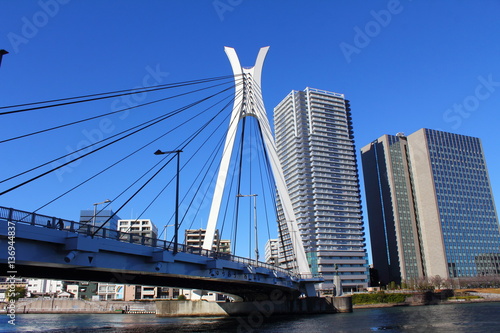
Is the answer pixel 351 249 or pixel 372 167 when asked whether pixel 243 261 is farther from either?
pixel 372 167

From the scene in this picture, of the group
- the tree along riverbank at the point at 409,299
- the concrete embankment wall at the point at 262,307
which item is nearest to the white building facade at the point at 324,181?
the tree along riverbank at the point at 409,299

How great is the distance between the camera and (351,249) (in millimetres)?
133375

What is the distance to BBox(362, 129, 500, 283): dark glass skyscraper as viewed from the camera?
144 metres

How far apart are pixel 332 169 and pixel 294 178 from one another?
13230 millimetres

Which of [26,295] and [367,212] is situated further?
[367,212]

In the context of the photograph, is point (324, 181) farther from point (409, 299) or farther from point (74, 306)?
point (74, 306)

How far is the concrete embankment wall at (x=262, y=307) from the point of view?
5625cm

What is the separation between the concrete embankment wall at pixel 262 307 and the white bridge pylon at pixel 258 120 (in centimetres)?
569

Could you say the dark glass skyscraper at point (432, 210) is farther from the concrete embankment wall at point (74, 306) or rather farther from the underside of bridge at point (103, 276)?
the underside of bridge at point (103, 276)

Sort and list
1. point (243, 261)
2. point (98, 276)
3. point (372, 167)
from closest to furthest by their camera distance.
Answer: point (98, 276), point (243, 261), point (372, 167)

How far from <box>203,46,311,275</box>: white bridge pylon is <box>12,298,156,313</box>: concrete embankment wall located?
5547cm

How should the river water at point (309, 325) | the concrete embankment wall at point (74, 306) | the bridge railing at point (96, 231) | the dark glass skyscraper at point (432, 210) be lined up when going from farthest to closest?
the dark glass skyscraper at point (432, 210), the concrete embankment wall at point (74, 306), the river water at point (309, 325), the bridge railing at point (96, 231)

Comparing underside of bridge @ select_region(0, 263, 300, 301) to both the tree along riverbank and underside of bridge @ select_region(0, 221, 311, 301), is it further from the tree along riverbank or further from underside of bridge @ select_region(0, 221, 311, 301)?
the tree along riverbank

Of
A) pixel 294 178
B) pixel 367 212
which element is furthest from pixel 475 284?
pixel 294 178
